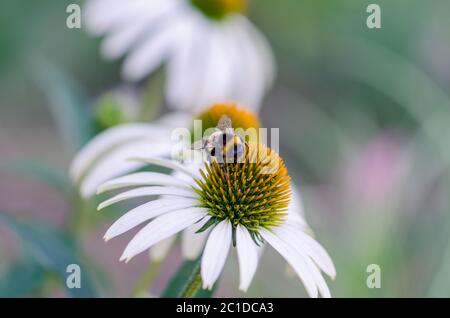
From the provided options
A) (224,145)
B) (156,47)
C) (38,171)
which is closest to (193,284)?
(224,145)

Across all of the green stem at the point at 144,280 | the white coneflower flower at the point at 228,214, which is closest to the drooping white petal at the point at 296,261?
the white coneflower flower at the point at 228,214

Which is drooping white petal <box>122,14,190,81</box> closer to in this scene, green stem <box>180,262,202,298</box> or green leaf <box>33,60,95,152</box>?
green leaf <box>33,60,95,152</box>

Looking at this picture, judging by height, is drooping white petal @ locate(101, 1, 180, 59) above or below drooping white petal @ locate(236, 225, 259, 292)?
above

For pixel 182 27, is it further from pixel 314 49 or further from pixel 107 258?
pixel 314 49

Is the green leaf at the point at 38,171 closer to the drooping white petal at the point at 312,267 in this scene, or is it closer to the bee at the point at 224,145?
the bee at the point at 224,145

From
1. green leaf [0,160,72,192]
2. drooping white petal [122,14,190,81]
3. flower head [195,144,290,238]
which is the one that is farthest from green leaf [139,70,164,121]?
flower head [195,144,290,238]
